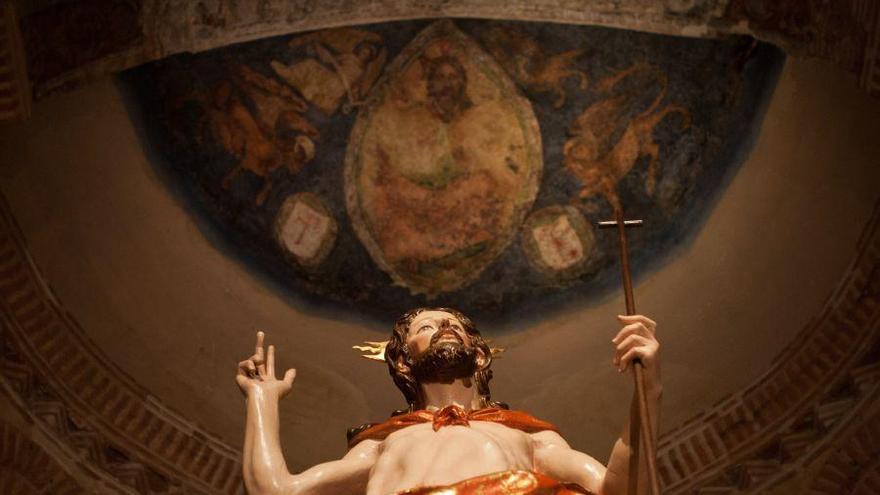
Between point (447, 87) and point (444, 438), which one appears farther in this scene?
point (447, 87)

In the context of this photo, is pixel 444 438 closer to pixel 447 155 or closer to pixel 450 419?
pixel 450 419

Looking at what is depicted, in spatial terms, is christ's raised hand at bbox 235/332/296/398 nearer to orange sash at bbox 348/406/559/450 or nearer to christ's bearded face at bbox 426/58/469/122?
orange sash at bbox 348/406/559/450

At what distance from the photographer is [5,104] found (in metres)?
7.23

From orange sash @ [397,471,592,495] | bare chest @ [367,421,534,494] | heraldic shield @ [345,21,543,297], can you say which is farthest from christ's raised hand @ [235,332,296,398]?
heraldic shield @ [345,21,543,297]

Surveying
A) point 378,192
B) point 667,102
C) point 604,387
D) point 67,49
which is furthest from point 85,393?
point 667,102

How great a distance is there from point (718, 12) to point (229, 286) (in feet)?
11.2

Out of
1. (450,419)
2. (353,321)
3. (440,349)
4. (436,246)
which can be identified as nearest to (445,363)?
(440,349)

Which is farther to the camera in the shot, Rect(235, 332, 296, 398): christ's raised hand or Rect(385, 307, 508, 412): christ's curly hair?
Rect(385, 307, 508, 412): christ's curly hair

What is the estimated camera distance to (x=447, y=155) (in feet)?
30.1

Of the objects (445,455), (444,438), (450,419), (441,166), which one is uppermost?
(441,166)

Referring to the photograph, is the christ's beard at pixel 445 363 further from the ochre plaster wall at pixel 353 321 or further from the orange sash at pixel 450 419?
the ochre plaster wall at pixel 353 321

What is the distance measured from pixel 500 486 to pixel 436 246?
4.64 metres

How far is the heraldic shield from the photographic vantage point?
905 centimetres

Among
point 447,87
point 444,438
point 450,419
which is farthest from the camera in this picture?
point 447,87
